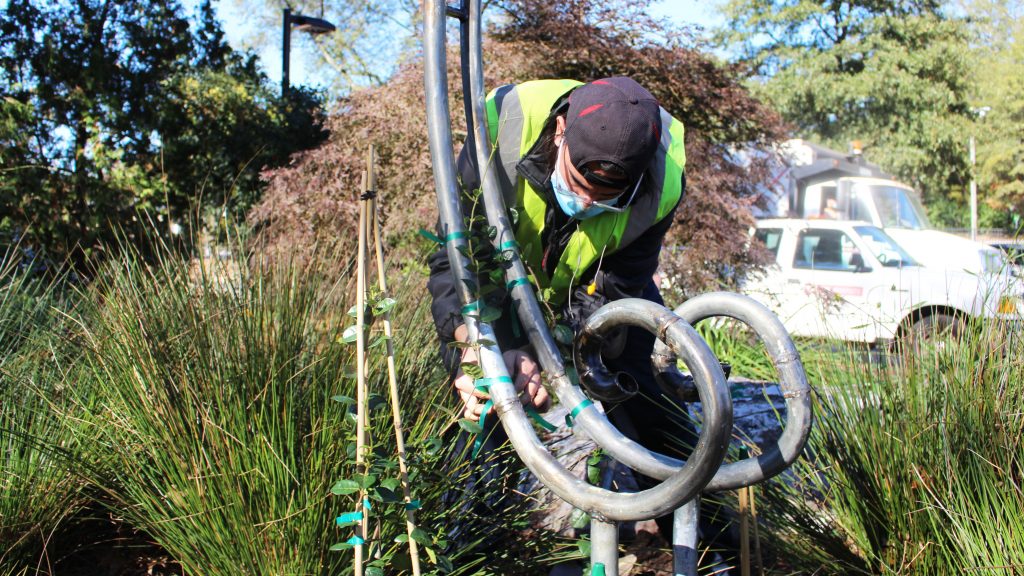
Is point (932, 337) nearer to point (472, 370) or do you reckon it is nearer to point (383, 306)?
point (472, 370)

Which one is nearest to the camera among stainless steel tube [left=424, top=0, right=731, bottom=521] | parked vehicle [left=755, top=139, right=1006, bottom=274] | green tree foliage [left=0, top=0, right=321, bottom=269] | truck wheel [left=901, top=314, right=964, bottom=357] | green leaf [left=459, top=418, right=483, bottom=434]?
stainless steel tube [left=424, top=0, right=731, bottom=521]

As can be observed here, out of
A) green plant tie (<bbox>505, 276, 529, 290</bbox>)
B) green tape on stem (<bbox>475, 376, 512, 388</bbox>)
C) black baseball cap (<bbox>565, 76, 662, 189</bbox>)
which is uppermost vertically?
black baseball cap (<bbox>565, 76, 662, 189</bbox>)

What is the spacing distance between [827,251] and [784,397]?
8.17 m

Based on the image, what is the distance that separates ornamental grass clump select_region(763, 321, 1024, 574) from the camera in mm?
2209

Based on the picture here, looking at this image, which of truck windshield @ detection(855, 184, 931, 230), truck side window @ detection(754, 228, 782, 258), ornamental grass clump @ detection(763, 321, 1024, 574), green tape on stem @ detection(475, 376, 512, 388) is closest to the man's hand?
green tape on stem @ detection(475, 376, 512, 388)

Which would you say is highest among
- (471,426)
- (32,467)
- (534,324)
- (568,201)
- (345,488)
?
(568,201)

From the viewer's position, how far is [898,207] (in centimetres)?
1458

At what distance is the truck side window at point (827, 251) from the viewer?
915 cm

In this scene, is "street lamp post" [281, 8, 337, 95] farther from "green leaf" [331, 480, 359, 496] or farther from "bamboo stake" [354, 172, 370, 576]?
"green leaf" [331, 480, 359, 496]

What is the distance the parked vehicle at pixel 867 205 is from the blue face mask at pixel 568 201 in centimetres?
152

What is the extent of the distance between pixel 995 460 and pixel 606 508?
1358 mm

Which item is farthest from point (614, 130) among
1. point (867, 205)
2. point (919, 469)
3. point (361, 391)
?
point (867, 205)

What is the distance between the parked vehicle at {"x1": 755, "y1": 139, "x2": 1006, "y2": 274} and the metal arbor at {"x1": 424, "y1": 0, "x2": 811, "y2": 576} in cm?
164

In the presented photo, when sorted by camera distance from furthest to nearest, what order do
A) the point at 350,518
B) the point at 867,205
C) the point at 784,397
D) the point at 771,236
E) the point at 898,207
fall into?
the point at 867,205 → the point at 898,207 → the point at 771,236 → the point at 350,518 → the point at 784,397
